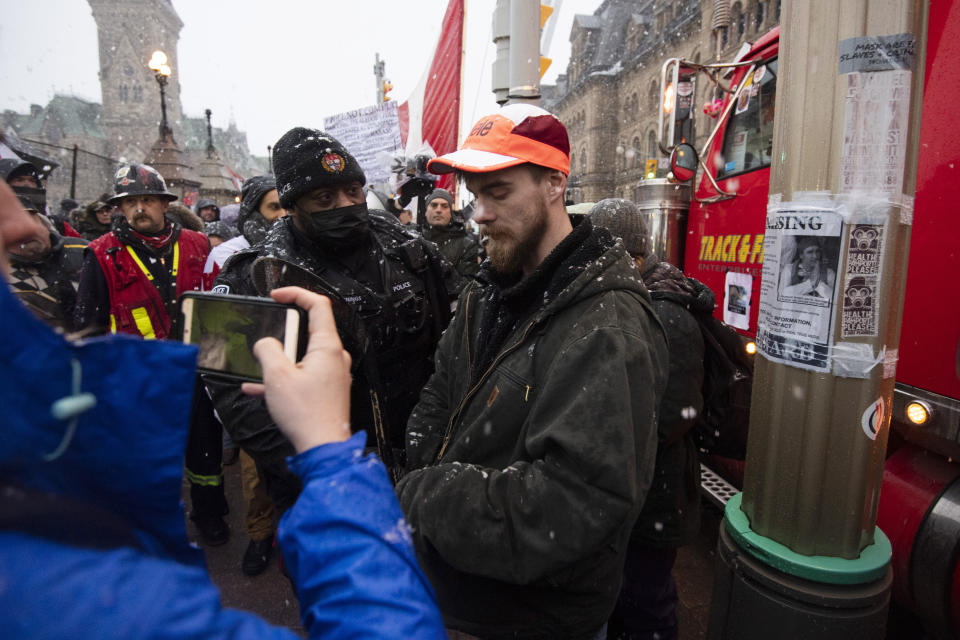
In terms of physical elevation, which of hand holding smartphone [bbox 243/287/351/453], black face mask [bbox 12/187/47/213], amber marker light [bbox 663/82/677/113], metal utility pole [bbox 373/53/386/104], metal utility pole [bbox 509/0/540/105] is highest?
metal utility pole [bbox 373/53/386/104]

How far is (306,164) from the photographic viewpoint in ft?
8.10

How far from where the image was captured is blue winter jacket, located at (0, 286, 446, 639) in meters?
0.48

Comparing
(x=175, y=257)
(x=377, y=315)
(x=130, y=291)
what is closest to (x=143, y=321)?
(x=130, y=291)

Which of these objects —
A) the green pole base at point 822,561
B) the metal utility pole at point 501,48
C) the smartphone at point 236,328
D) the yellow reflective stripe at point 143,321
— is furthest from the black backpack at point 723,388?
the yellow reflective stripe at point 143,321

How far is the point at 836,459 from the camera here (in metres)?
1.45

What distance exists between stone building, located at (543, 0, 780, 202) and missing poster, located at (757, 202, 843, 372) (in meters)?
30.5

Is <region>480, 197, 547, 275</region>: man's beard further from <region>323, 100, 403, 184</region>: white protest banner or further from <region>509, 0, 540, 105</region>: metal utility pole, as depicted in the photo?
<region>323, 100, 403, 184</region>: white protest banner

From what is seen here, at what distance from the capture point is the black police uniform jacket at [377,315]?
7.16 ft

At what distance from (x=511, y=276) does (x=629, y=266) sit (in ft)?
1.34

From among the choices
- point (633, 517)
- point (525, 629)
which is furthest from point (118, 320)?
point (633, 517)

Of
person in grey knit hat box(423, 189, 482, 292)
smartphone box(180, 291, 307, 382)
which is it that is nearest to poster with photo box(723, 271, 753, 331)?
smartphone box(180, 291, 307, 382)

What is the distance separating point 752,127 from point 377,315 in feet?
8.90

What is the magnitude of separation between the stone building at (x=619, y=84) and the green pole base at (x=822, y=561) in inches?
→ 1210

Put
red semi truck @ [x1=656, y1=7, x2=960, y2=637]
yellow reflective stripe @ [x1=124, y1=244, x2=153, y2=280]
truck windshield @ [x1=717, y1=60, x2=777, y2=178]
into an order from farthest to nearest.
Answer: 1. yellow reflective stripe @ [x1=124, y1=244, x2=153, y2=280]
2. truck windshield @ [x1=717, y1=60, x2=777, y2=178]
3. red semi truck @ [x1=656, y1=7, x2=960, y2=637]
